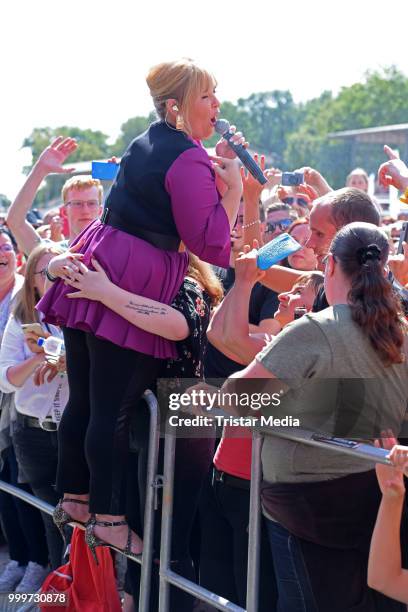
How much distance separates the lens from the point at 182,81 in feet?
11.3

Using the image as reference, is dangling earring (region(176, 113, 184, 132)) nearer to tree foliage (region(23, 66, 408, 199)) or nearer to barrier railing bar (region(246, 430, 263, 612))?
barrier railing bar (region(246, 430, 263, 612))

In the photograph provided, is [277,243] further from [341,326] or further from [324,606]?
[324,606]

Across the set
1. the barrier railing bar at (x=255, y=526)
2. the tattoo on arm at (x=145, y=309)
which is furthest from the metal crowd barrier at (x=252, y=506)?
the tattoo on arm at (x=145, y=309)

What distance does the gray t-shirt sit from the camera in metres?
2.77

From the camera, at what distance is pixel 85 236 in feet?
11.9

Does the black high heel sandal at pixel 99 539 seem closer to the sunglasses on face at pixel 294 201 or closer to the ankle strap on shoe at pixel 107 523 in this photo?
the ankle strap on shoe at pixel 107 523

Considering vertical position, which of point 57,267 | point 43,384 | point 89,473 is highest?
point 57,267

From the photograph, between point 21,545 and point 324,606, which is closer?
point 324,606

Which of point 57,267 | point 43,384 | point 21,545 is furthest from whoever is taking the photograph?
point 21,545

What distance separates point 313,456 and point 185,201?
1.00 m

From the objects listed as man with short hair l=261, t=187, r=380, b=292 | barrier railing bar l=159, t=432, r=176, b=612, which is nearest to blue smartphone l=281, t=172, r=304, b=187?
man with short hair l=261, t=187, r=380, b=292

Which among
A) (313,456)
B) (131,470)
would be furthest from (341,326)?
(131,470)

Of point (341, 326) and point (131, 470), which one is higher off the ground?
point (341, 326)

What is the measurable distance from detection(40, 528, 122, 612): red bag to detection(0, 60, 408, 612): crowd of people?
72 mm
